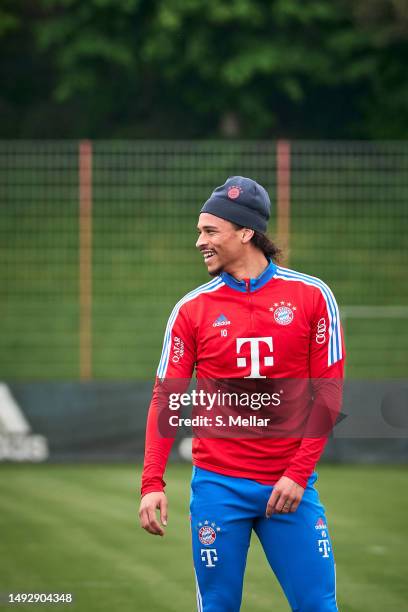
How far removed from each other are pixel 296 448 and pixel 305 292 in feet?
1.87

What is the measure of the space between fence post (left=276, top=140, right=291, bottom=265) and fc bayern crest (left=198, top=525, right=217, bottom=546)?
32.9ft

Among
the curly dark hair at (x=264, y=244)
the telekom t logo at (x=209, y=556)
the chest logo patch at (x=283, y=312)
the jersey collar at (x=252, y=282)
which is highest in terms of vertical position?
the curly dark hair at (x=264, y=244)

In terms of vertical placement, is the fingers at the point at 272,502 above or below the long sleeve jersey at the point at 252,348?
below

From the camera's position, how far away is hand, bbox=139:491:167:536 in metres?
4.47

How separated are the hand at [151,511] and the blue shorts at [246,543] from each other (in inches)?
5.1

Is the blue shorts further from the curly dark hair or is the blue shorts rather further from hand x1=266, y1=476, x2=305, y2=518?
the curly dark hair

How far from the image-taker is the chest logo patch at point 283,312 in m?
4.61

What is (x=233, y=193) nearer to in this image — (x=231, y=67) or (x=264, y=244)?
(x=264, y=244)

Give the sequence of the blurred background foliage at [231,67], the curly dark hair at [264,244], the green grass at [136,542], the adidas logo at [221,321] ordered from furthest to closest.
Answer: the blurred background foliage at [231,67] → the green grass at [136,542] → the curly dark hair at [264,244] → the adidas logo at [221,321]

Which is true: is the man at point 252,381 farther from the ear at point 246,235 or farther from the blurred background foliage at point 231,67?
the blurred background foliage at point 231,67

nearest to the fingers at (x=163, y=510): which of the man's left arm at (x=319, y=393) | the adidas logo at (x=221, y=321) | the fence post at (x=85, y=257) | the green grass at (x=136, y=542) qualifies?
the man's left arm at (x=319, y=393)

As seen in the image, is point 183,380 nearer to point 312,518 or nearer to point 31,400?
point 312,518

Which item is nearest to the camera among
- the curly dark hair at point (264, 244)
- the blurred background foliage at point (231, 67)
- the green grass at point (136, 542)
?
the curly dark hair at point (264, 244)

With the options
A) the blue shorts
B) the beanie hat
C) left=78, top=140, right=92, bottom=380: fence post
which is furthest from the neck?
left=78, top=140, right=92, bottom=380: fence post
